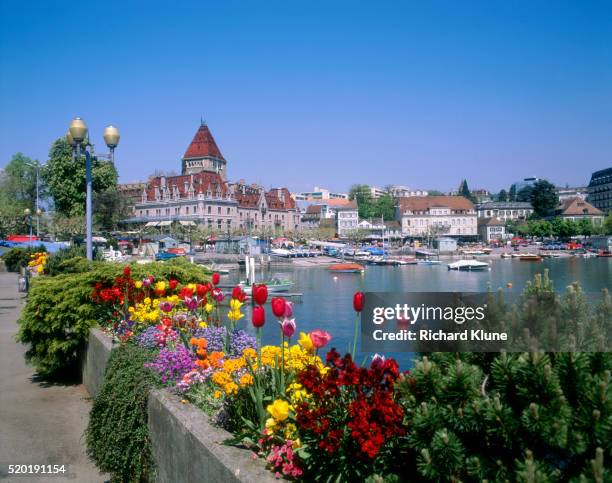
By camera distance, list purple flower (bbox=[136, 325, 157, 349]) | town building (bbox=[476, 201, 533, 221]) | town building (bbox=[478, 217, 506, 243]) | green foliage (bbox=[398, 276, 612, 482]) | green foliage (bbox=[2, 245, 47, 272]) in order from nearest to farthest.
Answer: green foliage (bbox=[398, 276, 612, 482]) → purple flower (bbox=[136, 325, 157, 349]) → green foliage (bbox=[2, 245, 47, 272]) → town building (bbox=[478, 217, 506, 243]) → town building (bbox=[476, 201, 533, 221])

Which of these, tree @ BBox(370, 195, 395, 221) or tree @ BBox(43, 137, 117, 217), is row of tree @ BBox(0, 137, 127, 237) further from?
tree @ BBox(370, 195, 395, 221)

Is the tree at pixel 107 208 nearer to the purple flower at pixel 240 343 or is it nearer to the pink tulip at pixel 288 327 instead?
the purple flower at pixel 240 343

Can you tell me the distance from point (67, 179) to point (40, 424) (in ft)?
188

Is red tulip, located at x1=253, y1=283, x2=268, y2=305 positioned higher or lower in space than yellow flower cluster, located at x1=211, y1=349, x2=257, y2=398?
higher

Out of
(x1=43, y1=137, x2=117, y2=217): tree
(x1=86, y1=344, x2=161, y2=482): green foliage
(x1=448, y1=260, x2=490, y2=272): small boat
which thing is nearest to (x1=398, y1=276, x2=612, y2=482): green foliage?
(x1=86, y1=344, x2=161, y2=482): green foliage

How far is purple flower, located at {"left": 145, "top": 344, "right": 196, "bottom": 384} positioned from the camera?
18.3ft

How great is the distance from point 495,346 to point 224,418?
2359 mm

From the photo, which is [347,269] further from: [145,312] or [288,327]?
[288,327]

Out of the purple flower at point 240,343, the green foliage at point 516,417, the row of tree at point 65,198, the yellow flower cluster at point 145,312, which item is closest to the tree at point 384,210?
the row of tree at point 65,198

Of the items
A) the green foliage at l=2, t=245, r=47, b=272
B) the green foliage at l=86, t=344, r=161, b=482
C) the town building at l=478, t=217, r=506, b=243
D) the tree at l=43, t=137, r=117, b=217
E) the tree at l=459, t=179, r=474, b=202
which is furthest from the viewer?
the tree at l=459, t=179, r=474, b=202

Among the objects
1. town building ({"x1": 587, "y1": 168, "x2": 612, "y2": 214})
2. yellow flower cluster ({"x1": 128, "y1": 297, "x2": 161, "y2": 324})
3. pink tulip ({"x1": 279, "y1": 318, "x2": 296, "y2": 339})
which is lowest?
yellow flower cluster ({"x1": 128, "y1": 297, "x2": 161, "y2": 324})

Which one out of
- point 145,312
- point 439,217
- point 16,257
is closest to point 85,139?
point 145,312

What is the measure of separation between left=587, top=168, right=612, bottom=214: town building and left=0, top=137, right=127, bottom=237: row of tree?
450ft

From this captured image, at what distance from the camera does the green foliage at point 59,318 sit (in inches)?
344
